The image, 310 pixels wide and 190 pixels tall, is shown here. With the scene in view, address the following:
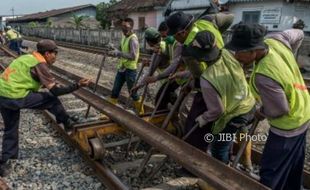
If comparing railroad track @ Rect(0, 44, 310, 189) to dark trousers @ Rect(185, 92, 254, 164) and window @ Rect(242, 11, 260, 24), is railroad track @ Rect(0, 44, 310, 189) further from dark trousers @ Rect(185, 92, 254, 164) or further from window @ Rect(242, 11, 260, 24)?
window @ Rect(242, 11, 260, 24)

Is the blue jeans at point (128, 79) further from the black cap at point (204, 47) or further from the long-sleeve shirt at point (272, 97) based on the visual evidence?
the long-sleeve shirt at point (272, 97)

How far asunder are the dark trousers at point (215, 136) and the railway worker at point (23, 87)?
166 cm

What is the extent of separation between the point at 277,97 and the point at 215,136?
3.96ft

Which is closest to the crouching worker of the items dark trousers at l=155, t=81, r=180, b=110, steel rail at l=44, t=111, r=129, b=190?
steel rail at l=44, t=111, r=129, b=190

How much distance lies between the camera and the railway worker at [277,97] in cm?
278

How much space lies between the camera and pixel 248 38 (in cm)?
283

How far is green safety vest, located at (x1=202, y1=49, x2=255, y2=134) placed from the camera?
3357mm

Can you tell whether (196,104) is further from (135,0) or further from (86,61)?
(135,0)

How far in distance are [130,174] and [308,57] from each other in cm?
1092

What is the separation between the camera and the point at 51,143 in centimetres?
574

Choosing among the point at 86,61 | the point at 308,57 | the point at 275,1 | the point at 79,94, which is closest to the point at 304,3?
the point at 275,1

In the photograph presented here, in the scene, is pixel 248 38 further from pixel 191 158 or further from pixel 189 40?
pixel 191 158

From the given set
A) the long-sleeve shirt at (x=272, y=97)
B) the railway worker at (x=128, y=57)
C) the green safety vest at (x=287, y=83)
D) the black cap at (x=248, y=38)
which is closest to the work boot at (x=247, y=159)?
the green safety vest at (x=287, y=83)

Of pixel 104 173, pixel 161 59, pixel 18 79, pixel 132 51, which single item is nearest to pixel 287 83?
pixel 104 173
